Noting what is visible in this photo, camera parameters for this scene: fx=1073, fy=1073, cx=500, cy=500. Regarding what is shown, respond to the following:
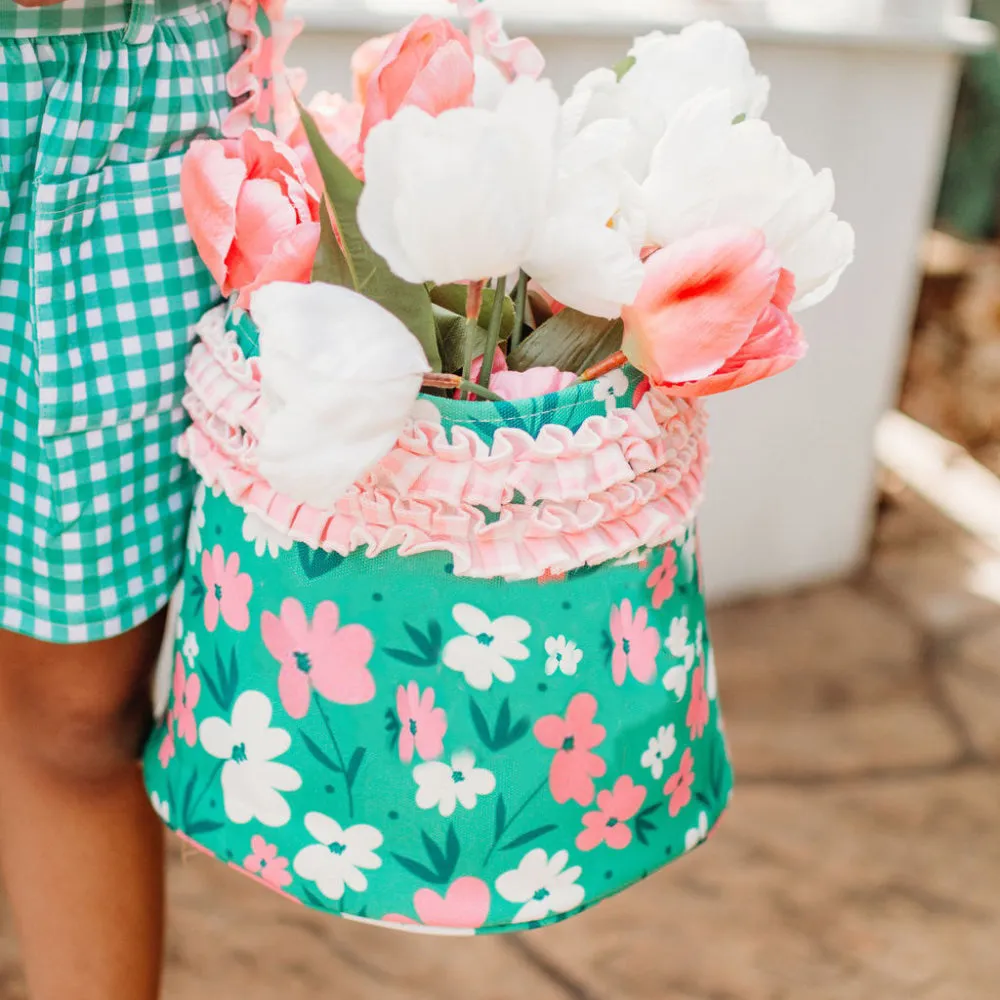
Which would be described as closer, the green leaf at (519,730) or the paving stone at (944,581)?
the green leaf at (519,730)

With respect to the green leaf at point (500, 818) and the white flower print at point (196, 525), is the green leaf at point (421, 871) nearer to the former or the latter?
the green leaf at point (500, 818)

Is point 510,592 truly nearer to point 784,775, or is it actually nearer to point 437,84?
point 437,84

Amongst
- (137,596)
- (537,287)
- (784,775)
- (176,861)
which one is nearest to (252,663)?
(137,596)

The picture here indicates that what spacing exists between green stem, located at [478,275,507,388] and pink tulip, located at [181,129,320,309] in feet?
0.32

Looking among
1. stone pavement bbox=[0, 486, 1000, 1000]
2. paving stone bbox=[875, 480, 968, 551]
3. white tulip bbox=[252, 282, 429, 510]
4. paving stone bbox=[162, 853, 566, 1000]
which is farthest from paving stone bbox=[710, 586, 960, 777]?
white tulip bbox=[252, 282, 429, 510]

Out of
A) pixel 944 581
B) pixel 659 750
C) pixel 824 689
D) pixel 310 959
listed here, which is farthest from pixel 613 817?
pixel 944 581

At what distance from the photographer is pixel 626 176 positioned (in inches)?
21.4

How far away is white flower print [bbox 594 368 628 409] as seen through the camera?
562 mm

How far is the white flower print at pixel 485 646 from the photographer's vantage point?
0.58 meters

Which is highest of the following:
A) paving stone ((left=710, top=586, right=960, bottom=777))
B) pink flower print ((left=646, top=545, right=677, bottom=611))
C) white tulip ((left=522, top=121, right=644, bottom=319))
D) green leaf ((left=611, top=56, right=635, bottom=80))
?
green leaf ((left=611, top=56, right=635, bottom=80))

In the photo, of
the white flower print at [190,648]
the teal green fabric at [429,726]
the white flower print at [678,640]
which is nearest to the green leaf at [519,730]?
the teal green fabric at [429,726]

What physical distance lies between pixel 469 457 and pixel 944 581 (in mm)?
1669

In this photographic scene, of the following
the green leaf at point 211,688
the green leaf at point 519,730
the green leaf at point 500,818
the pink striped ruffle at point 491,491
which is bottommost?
the green leaf at point 500,818

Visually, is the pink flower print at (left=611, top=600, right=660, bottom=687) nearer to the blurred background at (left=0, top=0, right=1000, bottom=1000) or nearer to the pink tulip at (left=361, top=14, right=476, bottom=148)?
the pink tulip at (left=361, top=14, right=476, bottom=148)
